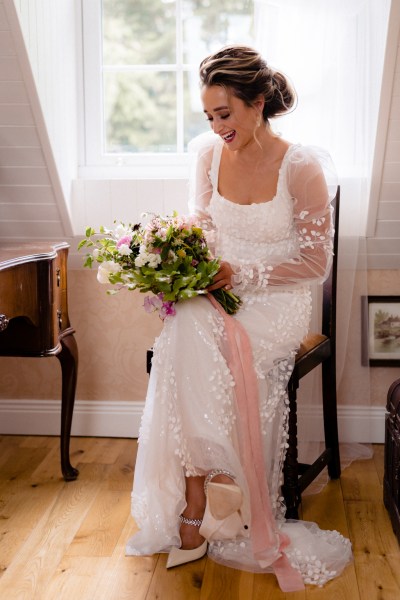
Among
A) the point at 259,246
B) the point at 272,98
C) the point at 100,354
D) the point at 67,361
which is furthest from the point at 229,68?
the point at 100,354

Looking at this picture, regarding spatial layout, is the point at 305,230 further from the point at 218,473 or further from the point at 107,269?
the point at 218,473

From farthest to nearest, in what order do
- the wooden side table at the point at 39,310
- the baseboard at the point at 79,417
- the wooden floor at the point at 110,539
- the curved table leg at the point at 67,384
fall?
the baseboard at the point at 79,417 → the curved table leg at the point at 67,384 → the wooden side table at the point at 39,310 → the wooden floor at the point at 110,539

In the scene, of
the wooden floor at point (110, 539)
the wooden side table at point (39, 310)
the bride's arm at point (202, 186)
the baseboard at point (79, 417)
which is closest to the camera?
the wooden floor at point (110, 539)

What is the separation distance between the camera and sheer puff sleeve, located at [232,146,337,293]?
252 cm

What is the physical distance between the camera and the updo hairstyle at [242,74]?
8.04 ft

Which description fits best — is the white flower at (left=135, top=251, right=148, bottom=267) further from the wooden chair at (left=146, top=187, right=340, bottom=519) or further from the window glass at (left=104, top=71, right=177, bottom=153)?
the window glass at (left=104, top=71, right=177, bottom=153)

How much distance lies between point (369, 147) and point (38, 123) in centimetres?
122

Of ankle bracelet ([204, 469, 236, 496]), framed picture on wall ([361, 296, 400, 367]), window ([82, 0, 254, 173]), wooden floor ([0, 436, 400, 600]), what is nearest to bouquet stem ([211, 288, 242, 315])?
ankle bracelet ([204, 469, 236, 496])

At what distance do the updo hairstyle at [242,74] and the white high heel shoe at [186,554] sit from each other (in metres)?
1.32

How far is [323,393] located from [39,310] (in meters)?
1.09

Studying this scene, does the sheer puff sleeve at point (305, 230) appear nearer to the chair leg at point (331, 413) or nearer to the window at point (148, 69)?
the chair leg at point (331, 413)

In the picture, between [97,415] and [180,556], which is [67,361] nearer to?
[97,415]

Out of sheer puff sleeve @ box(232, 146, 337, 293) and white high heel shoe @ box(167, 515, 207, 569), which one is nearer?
white high heel shoe @ box(167, 515, 207, 569)

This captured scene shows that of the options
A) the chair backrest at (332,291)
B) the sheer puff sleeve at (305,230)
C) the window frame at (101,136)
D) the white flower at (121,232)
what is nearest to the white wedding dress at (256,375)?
the sheer puff sleeve at (305,230)
